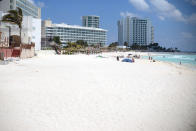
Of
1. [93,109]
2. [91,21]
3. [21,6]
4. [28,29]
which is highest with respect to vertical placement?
[91,21]

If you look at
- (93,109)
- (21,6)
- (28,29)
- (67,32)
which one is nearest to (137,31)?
(67,32)

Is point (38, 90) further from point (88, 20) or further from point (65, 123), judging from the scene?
point (88, 20)

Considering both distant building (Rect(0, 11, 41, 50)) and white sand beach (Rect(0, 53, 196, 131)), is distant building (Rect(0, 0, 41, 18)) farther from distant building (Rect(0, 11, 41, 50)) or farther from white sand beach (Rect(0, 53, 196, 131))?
white sand beach (Rect(0, 53, 196, 131))

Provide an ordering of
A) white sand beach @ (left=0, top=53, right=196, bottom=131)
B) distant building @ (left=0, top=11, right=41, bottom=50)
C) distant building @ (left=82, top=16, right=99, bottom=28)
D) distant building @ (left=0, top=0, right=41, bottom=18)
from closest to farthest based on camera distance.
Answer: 1. white sand beach @ (left=0, top=53, right=196, bottom=131)
2. distant building @ (left=0, top=11, right=41, bottom=50)
3. distant building @ (left=0, top=0, right=41, bottom=18)
4. distant building @ (left=82, top=16, right=99, bottom=28)

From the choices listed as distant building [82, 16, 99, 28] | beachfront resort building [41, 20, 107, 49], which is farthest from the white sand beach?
distant building [82, 16, 99, 28]

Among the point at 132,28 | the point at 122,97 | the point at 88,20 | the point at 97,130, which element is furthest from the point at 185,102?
the point at 88,20

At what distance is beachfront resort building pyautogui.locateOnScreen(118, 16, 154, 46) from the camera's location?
171m

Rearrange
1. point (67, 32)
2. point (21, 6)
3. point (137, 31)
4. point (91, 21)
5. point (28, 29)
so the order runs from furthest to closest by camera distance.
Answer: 1. point (91, 21)
2. point (137, 31)
3. point (67, 32)
4. point (21, 6)
5. point (28, 29)

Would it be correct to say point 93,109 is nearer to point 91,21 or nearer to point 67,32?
point 67,32

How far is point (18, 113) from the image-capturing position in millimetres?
4461

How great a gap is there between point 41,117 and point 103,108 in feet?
5.60

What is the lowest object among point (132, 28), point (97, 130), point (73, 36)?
point (97, 130)

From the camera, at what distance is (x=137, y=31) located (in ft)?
563

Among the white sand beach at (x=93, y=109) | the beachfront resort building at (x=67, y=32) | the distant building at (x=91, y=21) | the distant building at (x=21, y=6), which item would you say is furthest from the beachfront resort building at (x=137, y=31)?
the white sand beach at (x=93, y=109)
